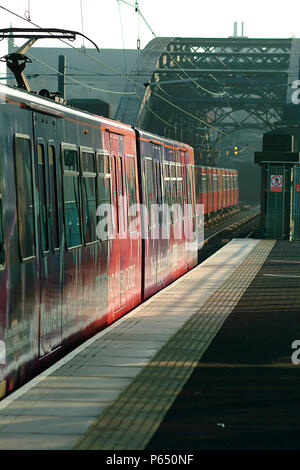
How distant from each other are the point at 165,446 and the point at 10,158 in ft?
10.3

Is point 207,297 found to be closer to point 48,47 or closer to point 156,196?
point 156,196

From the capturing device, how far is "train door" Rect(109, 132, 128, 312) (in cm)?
1266

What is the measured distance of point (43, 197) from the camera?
29.6ft

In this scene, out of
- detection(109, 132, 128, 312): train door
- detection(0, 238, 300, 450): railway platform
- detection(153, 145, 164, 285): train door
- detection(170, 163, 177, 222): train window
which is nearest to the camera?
detection(0, 238, 300, 450): railway platform

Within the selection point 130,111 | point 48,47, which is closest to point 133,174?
point 130,111

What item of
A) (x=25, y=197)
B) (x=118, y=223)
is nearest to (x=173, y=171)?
(x=118, y=223)

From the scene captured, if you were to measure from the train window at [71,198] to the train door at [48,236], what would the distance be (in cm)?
35

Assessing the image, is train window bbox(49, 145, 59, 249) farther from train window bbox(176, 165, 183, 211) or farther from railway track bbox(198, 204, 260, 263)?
railway track bbox(198, 204, 260, 263)

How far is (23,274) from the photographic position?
8.23m

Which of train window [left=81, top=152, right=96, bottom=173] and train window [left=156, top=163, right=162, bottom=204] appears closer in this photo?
train window [left=81, top=152, right=96, bottom=173]

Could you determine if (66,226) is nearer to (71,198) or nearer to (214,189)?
(71,198)

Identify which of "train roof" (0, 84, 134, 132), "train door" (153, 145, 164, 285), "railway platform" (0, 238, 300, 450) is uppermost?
"train roof" (0, 84, 134, 132)

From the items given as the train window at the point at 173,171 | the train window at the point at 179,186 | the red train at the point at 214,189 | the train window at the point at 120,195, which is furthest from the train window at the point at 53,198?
the red train at the point at 214,189

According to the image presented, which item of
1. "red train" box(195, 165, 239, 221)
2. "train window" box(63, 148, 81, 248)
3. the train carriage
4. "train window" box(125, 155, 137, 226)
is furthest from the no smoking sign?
"train window" box(63, 148, 81, 248)
